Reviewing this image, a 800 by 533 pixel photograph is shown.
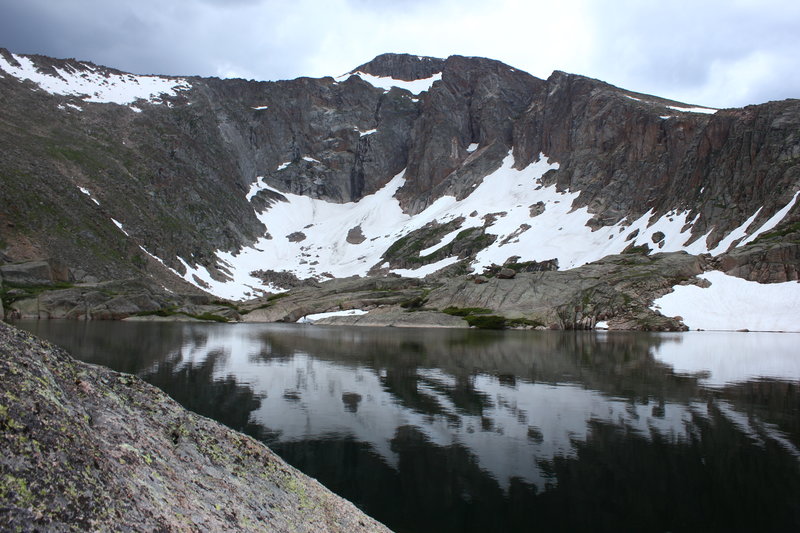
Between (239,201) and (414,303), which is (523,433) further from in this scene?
(239,201)

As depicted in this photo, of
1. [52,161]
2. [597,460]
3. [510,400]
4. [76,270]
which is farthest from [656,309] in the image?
[52,161]

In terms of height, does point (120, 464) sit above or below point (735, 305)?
below

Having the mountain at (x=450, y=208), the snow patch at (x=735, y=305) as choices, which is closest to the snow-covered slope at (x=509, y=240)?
the mountain at (x=450, y=208)

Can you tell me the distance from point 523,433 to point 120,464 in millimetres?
15931

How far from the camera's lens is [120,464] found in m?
4.90

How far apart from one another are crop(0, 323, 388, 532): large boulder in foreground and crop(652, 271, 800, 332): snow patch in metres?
87.4

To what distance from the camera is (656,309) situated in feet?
276

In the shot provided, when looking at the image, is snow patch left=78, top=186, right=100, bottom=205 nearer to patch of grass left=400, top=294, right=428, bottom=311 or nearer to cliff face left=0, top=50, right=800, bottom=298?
cliff face left=0, top=50, right=800, bottom=298

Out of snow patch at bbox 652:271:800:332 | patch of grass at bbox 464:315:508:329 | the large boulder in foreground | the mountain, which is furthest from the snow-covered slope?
the large boulder in foreground

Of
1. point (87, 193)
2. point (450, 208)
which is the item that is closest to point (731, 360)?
point (87, 193)

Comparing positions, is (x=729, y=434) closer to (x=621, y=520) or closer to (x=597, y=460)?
(x=597, y=460)

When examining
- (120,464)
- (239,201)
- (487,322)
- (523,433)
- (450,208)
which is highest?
(239,201)

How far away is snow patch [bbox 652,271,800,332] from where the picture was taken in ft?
259

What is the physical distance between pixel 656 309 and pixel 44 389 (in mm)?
91446
